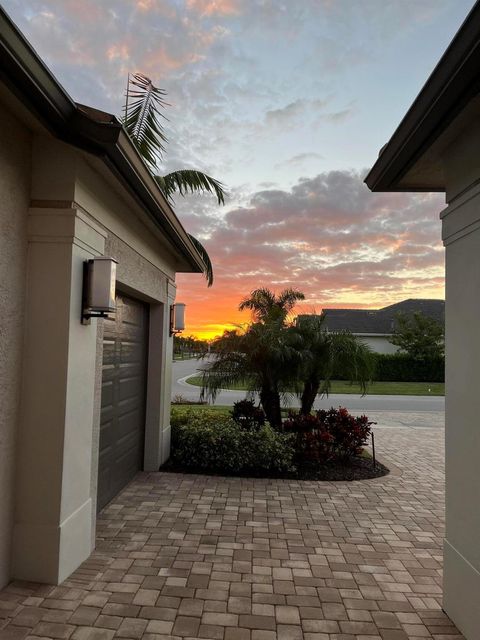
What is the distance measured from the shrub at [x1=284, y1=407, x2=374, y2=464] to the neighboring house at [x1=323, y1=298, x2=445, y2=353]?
28323 mm

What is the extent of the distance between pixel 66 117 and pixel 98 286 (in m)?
1.25

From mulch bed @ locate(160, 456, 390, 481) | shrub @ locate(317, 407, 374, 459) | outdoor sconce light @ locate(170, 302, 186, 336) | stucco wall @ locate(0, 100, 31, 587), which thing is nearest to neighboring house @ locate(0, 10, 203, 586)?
stucco wall @ locate(0, 100, 31, 587)

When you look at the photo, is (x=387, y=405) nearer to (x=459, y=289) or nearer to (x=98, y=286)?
(x=459, y=289)

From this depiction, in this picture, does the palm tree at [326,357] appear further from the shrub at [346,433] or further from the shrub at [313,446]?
the shrub at [313,446]

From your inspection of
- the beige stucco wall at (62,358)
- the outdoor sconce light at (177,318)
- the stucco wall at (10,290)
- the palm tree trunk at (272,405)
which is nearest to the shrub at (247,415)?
the palm tree trunk at (272,405)

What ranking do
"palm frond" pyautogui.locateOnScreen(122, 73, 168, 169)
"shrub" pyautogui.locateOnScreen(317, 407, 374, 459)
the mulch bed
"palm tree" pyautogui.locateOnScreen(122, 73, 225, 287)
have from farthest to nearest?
1. "palm frond" pyautogui.locateOnScreen(122, 73, 168, 169)
2. "palm tree" pyautogui.locateOnScreen(122, 73, 225, 287)
3. "shrub" pyautogui.locateOnScreen(317, 407, 374, 459)
4. the mulch bed

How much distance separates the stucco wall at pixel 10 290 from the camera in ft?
10.1

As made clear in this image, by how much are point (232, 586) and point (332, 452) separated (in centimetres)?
410

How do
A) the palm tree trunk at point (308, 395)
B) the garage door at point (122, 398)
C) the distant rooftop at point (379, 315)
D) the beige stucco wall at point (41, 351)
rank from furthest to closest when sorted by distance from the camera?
the distant rooftop at point (379, 315)
the palm tree trunk at point (308, 395)
the garage door at point (122, 398)
the beige stucco wall at point (41, 351)

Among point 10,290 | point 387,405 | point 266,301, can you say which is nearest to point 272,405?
point 266,301

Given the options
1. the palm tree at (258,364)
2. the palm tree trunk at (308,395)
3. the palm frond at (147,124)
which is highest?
the palm frond at (147,124)

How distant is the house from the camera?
271 centimetres

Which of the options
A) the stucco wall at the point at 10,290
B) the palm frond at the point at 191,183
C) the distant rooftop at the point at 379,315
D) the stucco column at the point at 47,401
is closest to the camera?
the stucco wall at the point at 10,290

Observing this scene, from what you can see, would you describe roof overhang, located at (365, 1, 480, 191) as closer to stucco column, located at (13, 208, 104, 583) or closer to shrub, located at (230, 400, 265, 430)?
stucco column, located at (13, 208, 104, 583)
